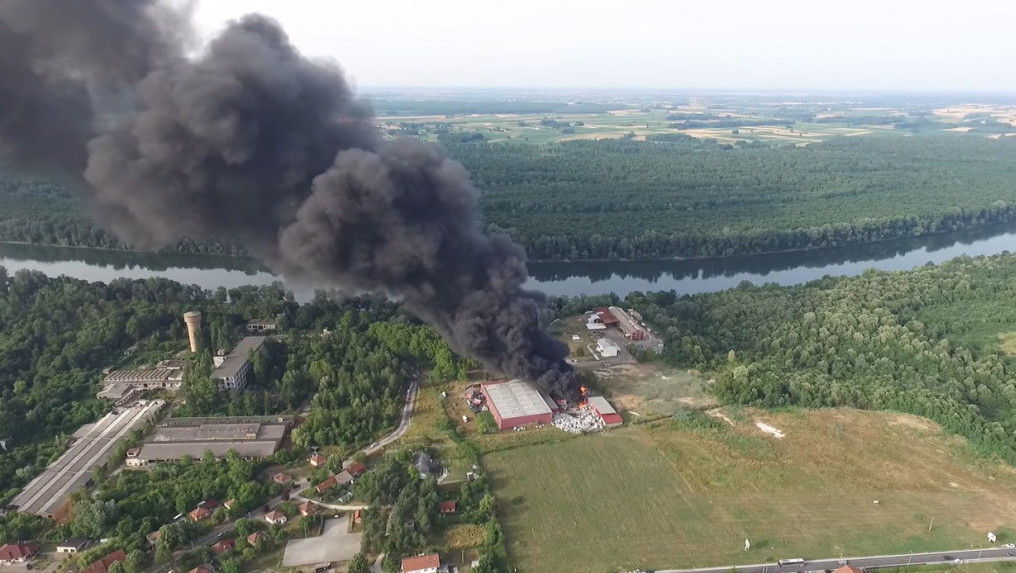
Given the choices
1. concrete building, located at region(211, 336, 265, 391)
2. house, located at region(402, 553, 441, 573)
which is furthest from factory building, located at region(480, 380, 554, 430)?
concrete building, located at region(211, 336, 265, 391)

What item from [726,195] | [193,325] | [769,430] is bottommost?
[769,430]

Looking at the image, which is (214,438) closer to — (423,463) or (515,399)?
(423,463)

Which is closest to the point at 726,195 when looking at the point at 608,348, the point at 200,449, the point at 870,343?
the point at 870,343

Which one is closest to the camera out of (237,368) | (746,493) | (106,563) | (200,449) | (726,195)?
(106,563)

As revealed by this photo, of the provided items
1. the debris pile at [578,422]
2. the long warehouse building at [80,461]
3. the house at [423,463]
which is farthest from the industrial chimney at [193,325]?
the debris pile at [578,422]

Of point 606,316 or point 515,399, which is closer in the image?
point 515,399

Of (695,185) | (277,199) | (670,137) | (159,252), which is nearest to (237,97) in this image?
(277,199)

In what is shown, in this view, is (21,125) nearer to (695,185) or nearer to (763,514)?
(763,514)
